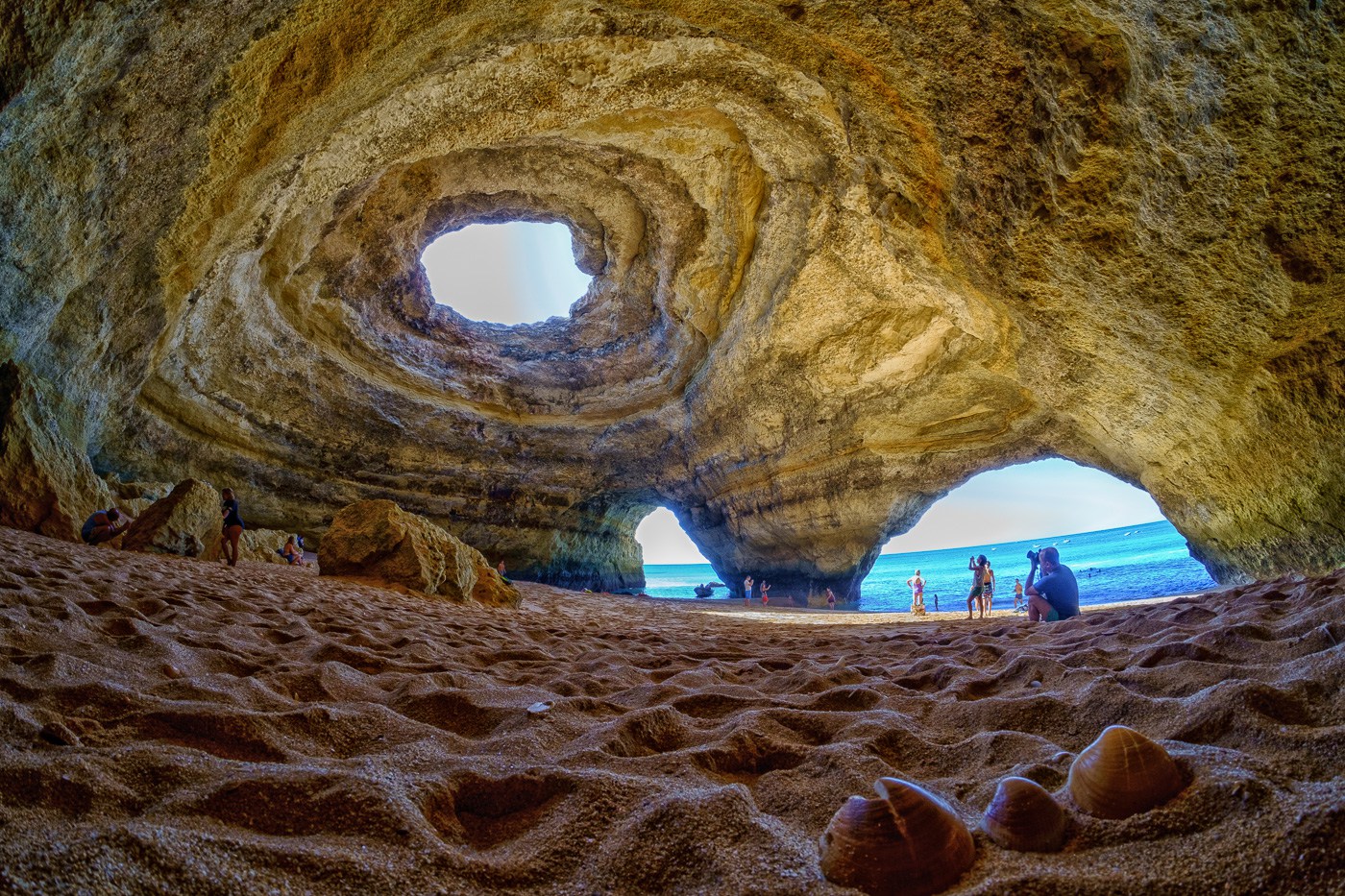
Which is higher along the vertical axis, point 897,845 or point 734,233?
point 734,233

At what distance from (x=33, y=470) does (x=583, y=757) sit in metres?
8.16

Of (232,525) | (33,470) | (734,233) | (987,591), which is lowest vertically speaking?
(987,591)

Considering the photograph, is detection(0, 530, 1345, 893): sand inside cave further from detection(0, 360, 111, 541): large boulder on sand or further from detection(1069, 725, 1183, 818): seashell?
detection(0, 360, 111, 541): large boulder on sand

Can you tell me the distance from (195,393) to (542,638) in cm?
909

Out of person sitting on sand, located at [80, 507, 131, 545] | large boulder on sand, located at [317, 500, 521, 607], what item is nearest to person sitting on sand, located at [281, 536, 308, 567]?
large boulder on sand, located at [317, 500, 521, 607]

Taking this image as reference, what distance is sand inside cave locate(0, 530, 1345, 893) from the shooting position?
0.96 m

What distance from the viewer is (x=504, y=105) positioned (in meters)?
6.48

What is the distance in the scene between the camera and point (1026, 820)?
1.05 meters

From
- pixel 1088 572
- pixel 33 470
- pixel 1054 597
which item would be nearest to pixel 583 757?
pixel 1054 597

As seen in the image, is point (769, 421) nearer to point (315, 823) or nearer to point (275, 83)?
point (275, 83)

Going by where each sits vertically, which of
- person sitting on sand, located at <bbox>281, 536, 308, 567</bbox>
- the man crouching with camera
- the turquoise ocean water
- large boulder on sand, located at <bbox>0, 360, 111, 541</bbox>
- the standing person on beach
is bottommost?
the turquoise ocean water

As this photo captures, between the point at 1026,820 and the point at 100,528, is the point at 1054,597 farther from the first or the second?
the point at 100,528

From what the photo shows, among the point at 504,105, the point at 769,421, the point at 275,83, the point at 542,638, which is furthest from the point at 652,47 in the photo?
the point at 769,421

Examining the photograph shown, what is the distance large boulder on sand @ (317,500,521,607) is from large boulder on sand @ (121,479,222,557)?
128 cm
